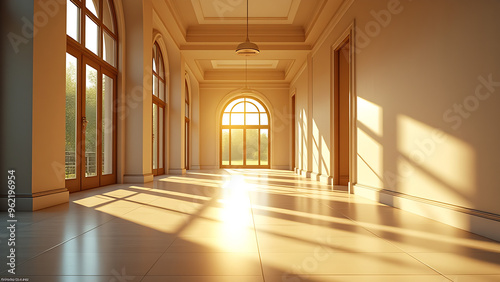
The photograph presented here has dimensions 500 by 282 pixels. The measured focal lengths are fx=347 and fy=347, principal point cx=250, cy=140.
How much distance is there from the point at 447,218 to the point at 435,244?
114 cm

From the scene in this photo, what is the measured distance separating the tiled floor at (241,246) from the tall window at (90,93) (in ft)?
6.38

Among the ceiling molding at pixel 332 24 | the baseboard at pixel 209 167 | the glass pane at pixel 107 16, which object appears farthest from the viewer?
the baseboard at pixel 209 167

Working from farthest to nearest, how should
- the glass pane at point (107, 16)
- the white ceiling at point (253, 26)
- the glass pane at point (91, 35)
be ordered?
the white ceiling at point (253, 26) < the glass pane at point (107, 16) < the glass pane at point (91, 35)

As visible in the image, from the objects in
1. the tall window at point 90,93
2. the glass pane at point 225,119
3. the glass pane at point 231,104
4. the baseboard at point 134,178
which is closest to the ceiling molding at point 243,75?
the glass pane at point 231,104

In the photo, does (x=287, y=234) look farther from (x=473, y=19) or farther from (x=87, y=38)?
(x=87, y=38)

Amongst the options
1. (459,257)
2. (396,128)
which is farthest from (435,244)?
(396,128)

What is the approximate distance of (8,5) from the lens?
428 centimetres

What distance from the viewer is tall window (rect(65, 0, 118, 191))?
5980 mm

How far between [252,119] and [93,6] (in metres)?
12.1

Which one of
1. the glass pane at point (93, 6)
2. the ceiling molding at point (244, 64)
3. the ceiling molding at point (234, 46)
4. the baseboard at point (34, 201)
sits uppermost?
the ceiling molding at point (244, 64)

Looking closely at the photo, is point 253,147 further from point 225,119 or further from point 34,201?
point 34,201

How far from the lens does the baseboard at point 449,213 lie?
3.19 m
